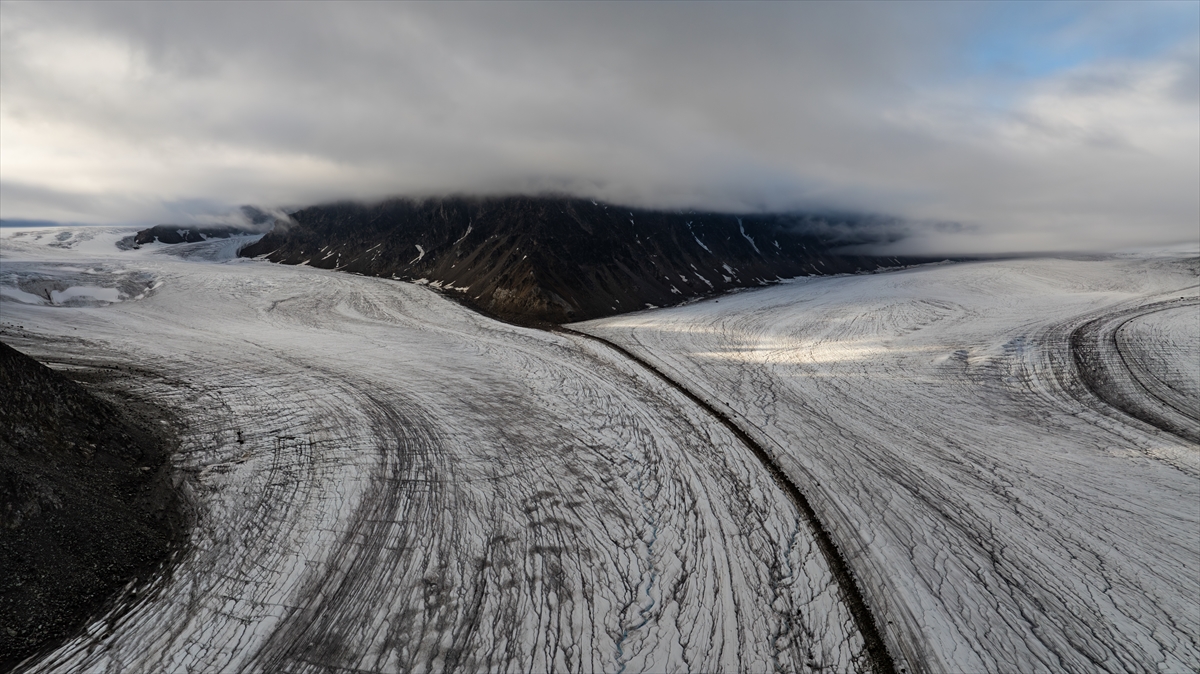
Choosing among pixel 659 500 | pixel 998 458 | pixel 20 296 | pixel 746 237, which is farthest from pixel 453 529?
pixel 746 237

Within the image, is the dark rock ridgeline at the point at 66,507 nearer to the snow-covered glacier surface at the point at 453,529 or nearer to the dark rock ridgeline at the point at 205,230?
the snow-covered glacier surface at the point at 453,529

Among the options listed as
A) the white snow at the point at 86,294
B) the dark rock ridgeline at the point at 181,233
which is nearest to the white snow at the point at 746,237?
the white snow at the point at 86,294

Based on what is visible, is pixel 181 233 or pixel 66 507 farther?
pixel 181 233

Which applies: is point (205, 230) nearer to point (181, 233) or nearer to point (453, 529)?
point (181, 233)

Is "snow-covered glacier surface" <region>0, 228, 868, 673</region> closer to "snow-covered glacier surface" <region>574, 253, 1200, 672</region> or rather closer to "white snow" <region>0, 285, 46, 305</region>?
"snow-covered glacier surface" <region>574, 253, 1200, 672</region>

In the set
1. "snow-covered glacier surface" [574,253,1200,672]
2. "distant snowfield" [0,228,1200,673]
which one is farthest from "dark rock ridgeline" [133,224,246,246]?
"snow-covered glacier surface" [574,253,1200,672]

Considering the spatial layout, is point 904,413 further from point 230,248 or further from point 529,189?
point 230,248

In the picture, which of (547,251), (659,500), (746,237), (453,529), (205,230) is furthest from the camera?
(205,230)
